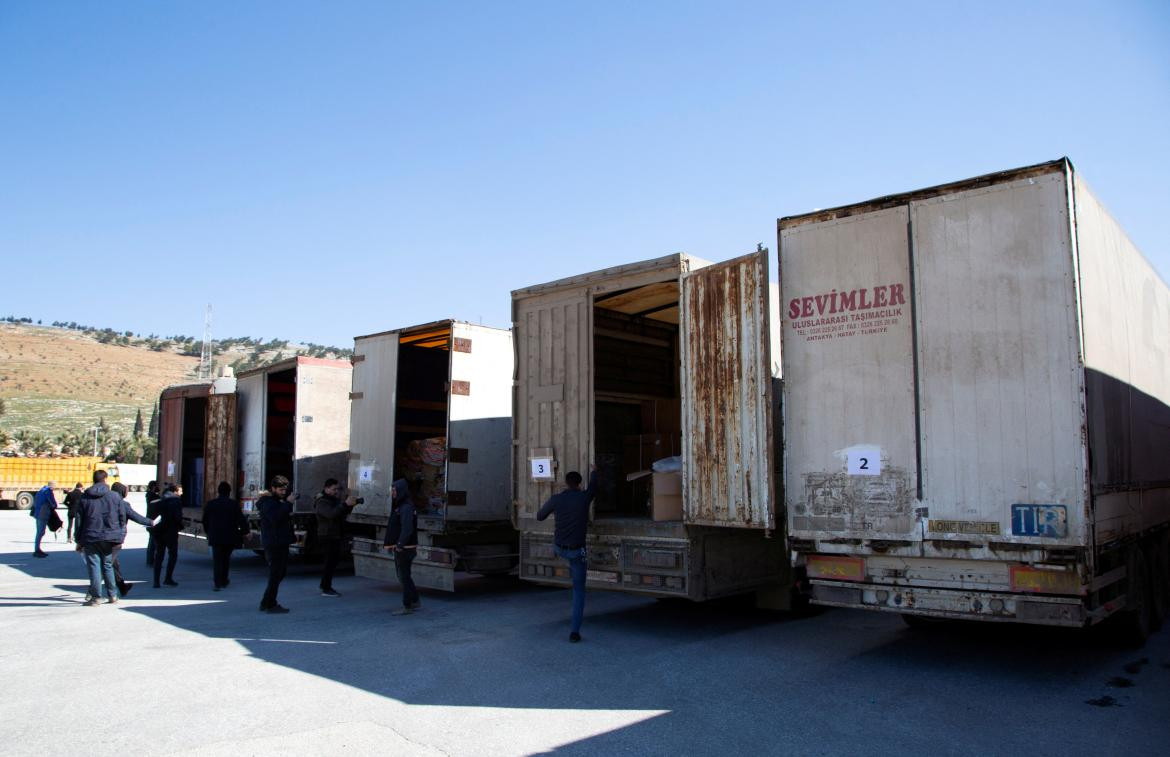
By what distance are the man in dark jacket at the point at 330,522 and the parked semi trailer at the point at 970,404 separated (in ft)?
21.9

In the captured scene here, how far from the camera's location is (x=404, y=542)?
9969 millimetres

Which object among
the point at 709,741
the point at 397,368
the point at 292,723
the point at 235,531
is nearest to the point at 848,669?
the point at 709,741

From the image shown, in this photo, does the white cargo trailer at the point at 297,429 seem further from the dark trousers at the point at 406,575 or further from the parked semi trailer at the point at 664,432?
the parked semi trailer at the point at 664,432

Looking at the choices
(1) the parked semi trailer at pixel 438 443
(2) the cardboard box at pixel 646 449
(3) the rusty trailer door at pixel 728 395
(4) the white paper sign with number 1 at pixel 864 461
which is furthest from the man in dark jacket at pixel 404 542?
Result: (4) the white paper sign with number 1 at pixel 864 461

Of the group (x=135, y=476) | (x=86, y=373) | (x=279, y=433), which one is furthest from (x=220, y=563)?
(x=86, y=373)

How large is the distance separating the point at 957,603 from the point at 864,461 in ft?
4.18

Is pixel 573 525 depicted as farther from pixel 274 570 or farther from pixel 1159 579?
pixel 1159 579

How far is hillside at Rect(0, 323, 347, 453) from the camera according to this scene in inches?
2869

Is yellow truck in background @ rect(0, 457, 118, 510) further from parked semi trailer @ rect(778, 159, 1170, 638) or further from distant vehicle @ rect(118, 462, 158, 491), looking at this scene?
parked semi trailer @ rect(778, 159, 1170, 638)

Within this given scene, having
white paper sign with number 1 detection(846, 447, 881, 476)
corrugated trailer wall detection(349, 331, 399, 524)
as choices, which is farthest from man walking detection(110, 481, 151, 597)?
white paper sign with number 1 detection(846, 447, 881, 476)

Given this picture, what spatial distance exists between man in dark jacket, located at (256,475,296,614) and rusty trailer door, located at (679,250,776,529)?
5143 mm

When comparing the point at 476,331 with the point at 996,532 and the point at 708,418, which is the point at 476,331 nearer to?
the point at 708,418

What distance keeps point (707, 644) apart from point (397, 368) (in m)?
6.19

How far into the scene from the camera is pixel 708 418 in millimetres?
8062
